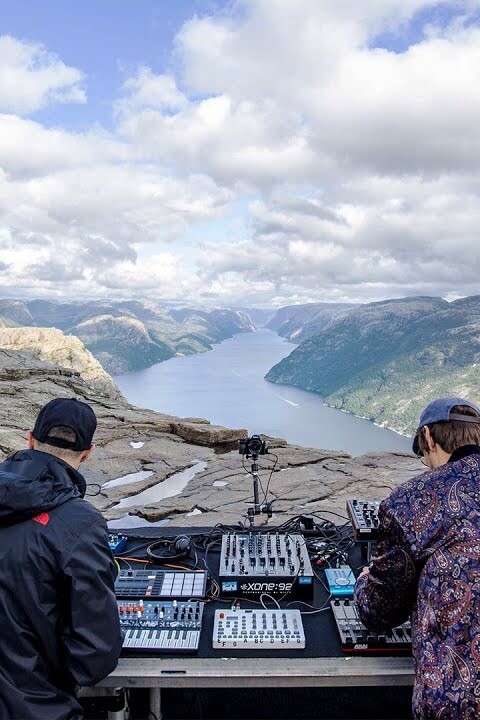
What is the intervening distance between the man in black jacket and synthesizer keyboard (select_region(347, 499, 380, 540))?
193 cm

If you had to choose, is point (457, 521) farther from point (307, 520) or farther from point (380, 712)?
point (380, 712)

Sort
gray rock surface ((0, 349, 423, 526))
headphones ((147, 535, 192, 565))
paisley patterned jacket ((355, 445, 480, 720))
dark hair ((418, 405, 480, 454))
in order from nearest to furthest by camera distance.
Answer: paisley patterned jacket ((355, 445, 480, 720)) → dark hair ((418, 405, 480, 454)) → headphones ((147, 535, 192, 565)) → gray rock surface ((0, 349, 423, 526))

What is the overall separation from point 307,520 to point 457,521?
2.01m

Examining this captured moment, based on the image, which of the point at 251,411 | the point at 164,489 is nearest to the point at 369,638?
the point at 164,489

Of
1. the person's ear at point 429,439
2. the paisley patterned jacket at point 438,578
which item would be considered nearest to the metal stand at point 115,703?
the paisley patterned jacket at point 438,578

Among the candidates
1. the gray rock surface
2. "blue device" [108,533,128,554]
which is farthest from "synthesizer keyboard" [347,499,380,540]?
"blue device" [108,533,128,554]

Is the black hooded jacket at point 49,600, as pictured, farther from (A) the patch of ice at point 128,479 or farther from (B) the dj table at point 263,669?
(A) the patch of ice at point 128,479

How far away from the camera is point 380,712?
13.9 feet

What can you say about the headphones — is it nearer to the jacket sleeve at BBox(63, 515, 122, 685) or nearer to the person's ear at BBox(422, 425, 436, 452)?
the jacket sleeve at BBox(63, 515, 122, 685)

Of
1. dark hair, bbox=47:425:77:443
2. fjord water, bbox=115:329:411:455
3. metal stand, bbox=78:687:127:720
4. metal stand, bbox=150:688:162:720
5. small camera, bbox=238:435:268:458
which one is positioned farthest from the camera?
fjord water, bbox=115:329:411:455

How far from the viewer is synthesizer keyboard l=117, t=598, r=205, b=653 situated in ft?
8.63

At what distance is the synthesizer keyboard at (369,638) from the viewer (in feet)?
8.56

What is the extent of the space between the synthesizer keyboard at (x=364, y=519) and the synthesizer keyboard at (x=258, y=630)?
0.93 m

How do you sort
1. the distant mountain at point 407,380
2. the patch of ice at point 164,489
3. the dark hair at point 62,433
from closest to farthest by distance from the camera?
the dark hair at point 62,433, the patch of ice at point 164,489, the distant mountain at point 407,380
